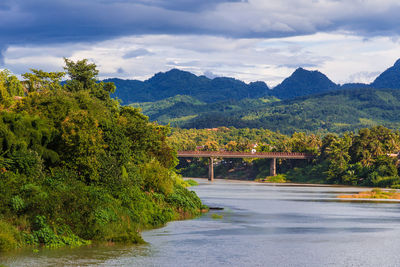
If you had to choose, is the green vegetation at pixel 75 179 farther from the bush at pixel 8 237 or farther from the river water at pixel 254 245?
the river water at pixel 254 245

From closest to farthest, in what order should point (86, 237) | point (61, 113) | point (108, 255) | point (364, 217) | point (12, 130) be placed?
point (108, 255) → point (86, 237) → point (12, 130) → point (61, 113) → point (364, 217)

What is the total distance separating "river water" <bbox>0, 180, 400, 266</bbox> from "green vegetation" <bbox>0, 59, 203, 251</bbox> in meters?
1.85

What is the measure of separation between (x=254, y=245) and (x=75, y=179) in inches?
597

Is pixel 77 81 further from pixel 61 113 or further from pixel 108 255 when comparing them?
pixel 108 255

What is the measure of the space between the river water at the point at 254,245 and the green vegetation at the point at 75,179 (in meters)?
1.85

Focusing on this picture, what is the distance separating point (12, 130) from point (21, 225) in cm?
1008

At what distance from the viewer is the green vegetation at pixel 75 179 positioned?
136 ft

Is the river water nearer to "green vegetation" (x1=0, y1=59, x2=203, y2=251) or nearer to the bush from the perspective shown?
the bush

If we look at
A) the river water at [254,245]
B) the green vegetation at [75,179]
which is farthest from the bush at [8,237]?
the river water at [254,245]

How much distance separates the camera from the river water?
128 ft

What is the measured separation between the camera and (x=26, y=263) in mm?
36188

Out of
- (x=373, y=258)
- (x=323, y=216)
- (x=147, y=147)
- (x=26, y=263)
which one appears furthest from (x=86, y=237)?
(x=323, y=216)

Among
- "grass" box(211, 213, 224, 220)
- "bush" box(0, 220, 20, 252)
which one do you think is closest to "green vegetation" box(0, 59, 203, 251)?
"bush" box(0, 220, 20, 252)

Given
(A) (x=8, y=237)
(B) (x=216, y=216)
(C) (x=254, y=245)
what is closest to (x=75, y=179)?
(A) (x=8, y=237)
